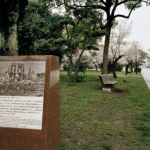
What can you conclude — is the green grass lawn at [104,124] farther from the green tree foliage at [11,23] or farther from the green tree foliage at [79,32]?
the green tree foliage at [79,32]

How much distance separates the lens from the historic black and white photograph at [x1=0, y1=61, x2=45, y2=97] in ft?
19.3

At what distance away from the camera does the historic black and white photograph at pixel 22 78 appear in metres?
5.89

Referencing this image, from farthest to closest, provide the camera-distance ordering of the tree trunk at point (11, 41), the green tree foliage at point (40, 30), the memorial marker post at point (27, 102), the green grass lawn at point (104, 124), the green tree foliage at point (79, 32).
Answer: the green tree foliage at point (40, 30)
the green tree foliage at point (79, 32)
the tree trunk at point (11, 41)
the green grass lawn at point (104, 124)
the memorial marker post at point (27, 102)

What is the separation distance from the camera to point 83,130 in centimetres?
837

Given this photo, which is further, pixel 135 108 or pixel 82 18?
pixel 82 18

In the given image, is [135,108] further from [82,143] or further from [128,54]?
[128,54]

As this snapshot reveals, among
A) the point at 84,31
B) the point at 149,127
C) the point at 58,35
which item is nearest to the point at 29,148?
the point at 149,127

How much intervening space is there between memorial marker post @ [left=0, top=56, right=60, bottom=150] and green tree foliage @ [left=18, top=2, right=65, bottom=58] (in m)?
18.0

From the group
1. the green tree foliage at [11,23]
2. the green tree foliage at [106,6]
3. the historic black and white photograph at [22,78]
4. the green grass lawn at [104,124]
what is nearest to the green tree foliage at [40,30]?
the green tree foliage at [106,6]

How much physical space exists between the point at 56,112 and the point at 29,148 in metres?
0.76

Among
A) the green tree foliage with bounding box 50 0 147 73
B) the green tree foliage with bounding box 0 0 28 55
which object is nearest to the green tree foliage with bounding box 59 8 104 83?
the green tree foliage with bounding box 50 0 147 73

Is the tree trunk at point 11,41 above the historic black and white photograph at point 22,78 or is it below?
above

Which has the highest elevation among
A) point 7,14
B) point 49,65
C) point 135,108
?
point 7,14

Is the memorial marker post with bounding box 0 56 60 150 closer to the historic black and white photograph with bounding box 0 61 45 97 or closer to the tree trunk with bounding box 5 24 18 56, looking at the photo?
the historic black and white photograph with bounding box 0 61 45 97
